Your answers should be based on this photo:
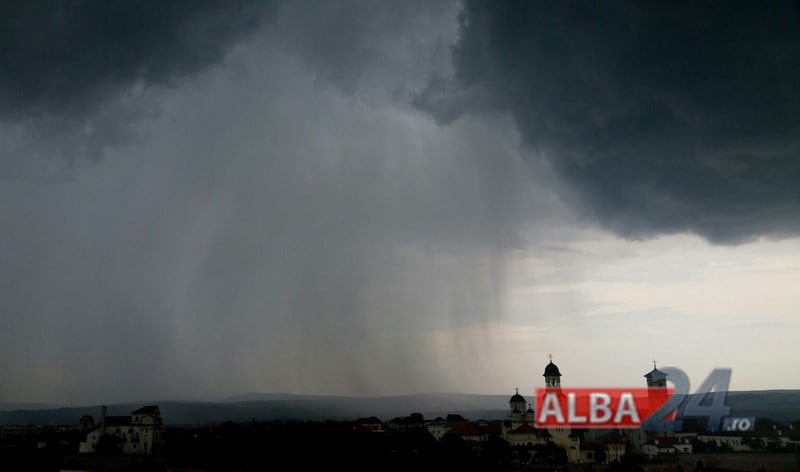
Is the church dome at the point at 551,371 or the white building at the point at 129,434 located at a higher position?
the church dome at the point at 551,371

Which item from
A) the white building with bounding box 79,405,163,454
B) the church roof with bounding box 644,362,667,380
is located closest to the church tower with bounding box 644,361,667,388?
the church roof with bounding box 644,362,667,380

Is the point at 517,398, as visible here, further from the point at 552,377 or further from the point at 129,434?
the point at 129,434

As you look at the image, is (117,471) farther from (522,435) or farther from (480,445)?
(522,435)

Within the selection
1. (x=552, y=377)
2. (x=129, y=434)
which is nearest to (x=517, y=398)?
(x=552, y=377)

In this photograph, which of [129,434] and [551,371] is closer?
[129,434]

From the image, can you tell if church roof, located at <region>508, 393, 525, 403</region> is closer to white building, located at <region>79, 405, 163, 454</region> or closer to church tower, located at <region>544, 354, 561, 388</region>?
church tower, located at <region>544, 354, 561, 388</region>

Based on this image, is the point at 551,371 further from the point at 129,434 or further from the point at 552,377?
the point at 129,434

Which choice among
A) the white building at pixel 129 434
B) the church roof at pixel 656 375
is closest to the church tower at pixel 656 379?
the church roof at pixel 656 375

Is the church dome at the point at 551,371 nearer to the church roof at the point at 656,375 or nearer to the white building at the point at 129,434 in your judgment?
the church roof at the point at 656,375

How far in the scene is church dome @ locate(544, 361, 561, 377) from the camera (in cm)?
8431

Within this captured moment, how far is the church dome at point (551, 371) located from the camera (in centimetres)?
8431

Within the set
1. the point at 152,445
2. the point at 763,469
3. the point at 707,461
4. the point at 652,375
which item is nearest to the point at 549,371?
the point at 652,375

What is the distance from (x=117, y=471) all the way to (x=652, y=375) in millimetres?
73428

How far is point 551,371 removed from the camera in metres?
84.7
